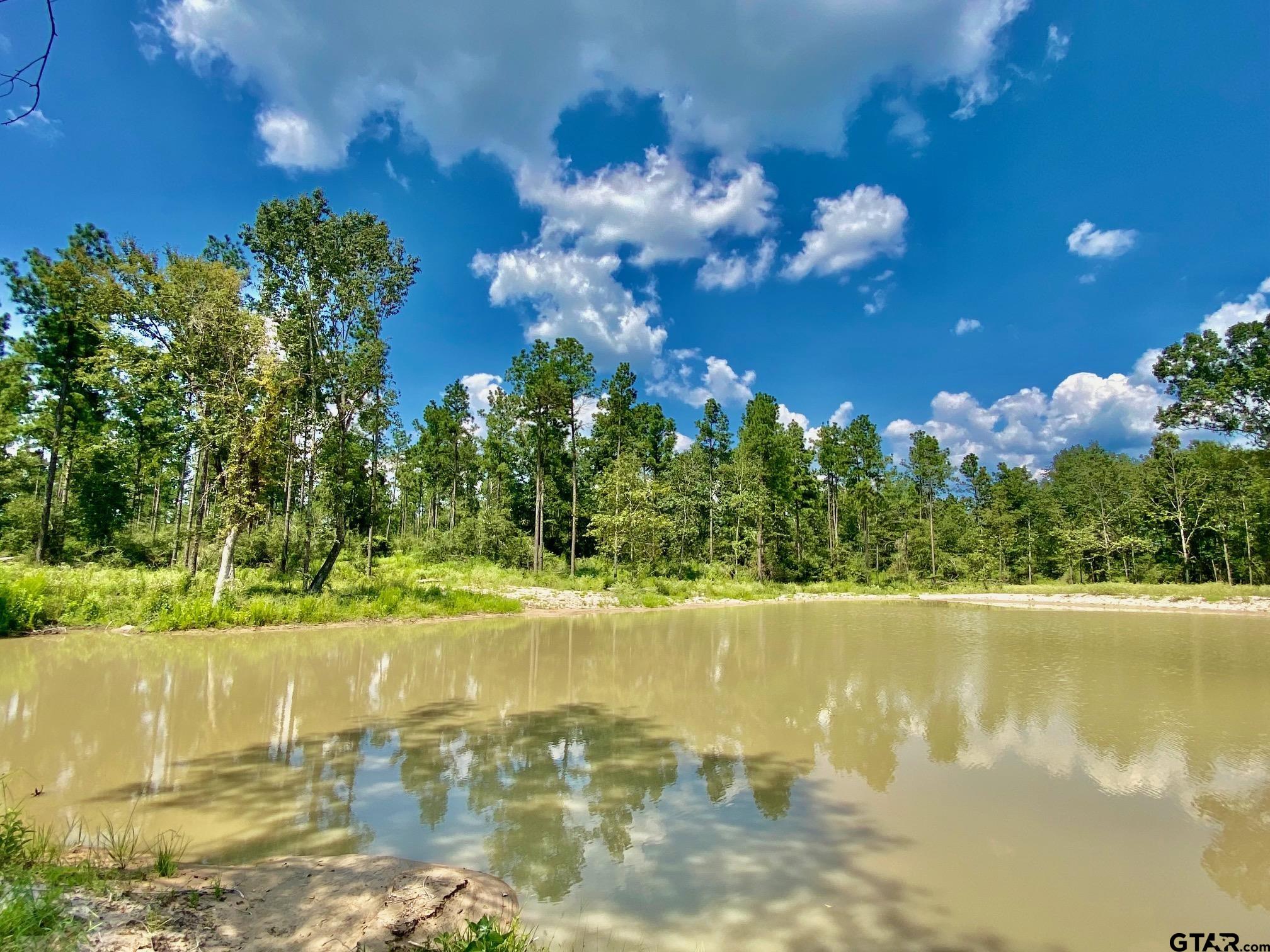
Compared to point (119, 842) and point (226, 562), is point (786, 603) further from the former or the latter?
point (119, 842)

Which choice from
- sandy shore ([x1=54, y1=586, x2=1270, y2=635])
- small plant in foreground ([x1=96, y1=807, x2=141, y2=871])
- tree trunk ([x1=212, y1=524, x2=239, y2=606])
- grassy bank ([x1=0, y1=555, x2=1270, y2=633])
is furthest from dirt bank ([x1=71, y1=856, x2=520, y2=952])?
tree trunk ([x1=212, y1=524, x2=239, y2=606])

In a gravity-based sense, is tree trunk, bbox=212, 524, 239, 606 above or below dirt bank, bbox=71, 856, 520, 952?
above

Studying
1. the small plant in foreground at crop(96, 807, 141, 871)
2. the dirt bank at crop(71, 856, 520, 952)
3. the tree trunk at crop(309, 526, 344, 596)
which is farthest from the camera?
the tree trunk at crop(309, 526, 344, 596)

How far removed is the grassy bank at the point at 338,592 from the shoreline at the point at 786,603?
0.24 m

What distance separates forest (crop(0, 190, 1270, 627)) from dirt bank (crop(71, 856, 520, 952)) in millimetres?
15464

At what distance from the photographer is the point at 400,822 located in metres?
4.80

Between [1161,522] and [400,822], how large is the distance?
199 ft

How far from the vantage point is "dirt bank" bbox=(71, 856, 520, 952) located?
9.09ft

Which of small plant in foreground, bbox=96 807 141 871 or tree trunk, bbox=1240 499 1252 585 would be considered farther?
tree trunk, bbox=1240 499 1252 585

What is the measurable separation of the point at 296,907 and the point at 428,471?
48342mm

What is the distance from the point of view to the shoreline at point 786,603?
1522cm

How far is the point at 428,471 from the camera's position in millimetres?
48688

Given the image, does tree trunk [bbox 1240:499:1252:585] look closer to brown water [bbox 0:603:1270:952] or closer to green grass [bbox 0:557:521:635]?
brown water [bbox 0:603:1270:952]

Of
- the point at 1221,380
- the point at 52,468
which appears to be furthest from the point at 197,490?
the point at 1221,380
